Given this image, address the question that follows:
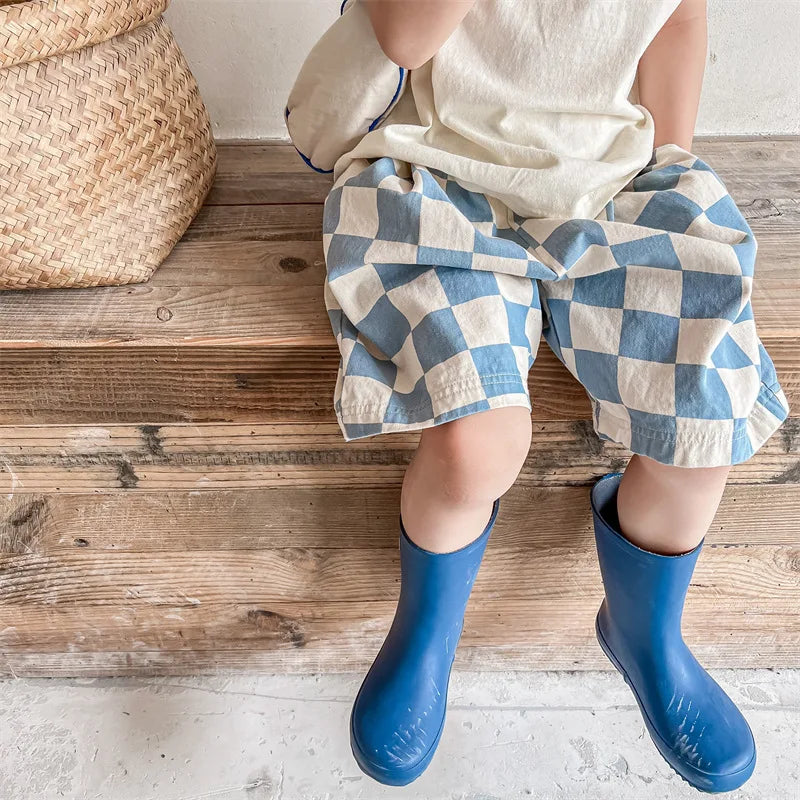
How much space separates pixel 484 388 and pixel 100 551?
0.48 metres

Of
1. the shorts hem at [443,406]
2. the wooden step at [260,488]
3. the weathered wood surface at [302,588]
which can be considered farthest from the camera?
the weathered wood surface at [302,588]

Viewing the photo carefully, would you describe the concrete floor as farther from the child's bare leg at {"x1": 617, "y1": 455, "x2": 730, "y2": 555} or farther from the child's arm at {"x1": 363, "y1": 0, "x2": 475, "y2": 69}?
the child's arm at {"x1": 363, "y1": 0, "x2": 475, "y2": 69}

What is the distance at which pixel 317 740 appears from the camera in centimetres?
82

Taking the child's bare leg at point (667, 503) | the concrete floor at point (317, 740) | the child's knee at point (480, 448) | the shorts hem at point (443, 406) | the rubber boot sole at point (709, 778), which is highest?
the shorts hem at point (443, 406)

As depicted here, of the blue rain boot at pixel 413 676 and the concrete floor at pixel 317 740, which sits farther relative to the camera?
the concrete floor at pixel 317 740

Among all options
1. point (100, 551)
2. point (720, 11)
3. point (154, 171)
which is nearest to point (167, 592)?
point (100, 551)

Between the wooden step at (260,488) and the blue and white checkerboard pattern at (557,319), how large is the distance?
64 mm

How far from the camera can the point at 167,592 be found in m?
0.81

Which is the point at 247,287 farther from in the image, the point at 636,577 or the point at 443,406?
the point at 636,577

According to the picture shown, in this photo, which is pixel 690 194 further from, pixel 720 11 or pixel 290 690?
pixel 290 690

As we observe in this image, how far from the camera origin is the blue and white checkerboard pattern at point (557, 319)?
21.9 inches

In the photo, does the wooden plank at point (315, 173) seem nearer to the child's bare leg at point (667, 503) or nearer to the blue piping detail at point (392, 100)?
the blue piping detail at point (392, 100)

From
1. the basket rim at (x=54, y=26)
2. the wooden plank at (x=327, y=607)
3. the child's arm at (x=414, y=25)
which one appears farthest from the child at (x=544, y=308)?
the basket rim at (x=54, y=26)

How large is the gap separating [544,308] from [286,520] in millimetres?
343
